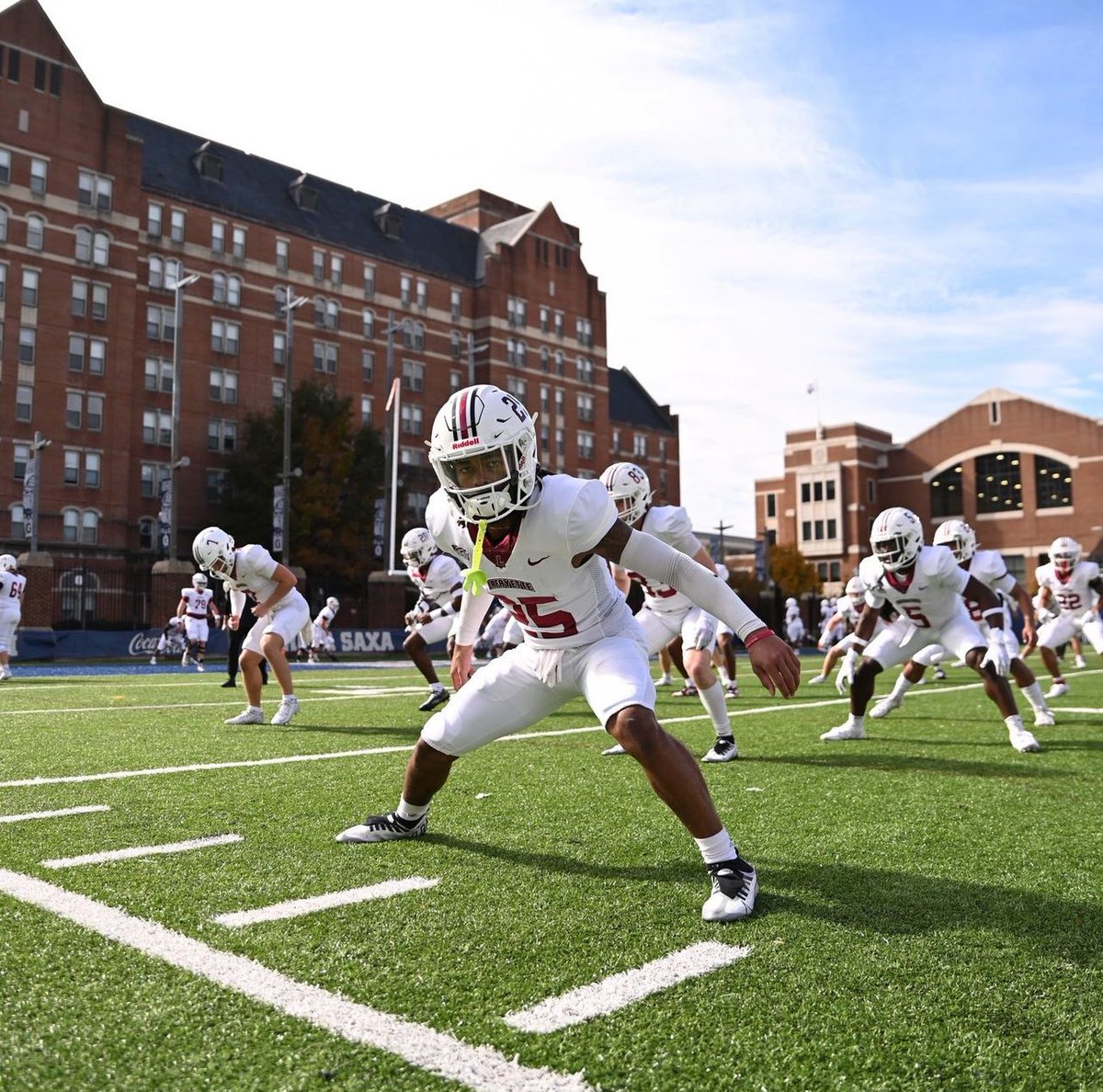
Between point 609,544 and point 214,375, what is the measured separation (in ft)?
157

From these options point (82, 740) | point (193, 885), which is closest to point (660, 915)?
point (193, 885)

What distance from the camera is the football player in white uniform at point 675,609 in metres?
7.81

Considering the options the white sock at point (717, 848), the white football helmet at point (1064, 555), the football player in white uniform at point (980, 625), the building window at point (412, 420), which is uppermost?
the building window at point (412, 420)

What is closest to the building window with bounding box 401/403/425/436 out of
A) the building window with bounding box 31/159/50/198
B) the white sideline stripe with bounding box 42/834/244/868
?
the building window with bounding box 31/159/50/198

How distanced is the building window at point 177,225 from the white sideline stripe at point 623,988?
49706 millimetres

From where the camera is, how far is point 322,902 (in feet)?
12.3

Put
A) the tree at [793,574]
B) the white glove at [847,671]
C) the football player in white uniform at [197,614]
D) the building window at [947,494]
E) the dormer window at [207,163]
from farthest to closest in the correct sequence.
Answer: the tree at [793,574], the building window at [947,494], the dormer window at [207,163], the football player in white uniform at [197,614], the white glove at [847,671]

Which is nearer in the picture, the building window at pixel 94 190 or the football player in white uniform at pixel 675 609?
the football player in white uniform at pixel 675 609

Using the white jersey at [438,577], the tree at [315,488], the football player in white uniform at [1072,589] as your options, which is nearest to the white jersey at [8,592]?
the white jersey at [438,577]

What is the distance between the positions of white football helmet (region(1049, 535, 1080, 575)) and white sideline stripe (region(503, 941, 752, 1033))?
14.7 m

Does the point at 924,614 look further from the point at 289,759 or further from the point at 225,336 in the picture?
the point at 225,336

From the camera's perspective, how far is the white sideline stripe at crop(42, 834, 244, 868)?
168 inches

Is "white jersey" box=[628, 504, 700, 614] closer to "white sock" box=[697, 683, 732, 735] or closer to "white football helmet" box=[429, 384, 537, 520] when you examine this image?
"white sock" box=[697, 683, 732, 735]

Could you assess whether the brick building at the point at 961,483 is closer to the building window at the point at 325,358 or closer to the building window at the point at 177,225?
the building window at the point at 325,358
